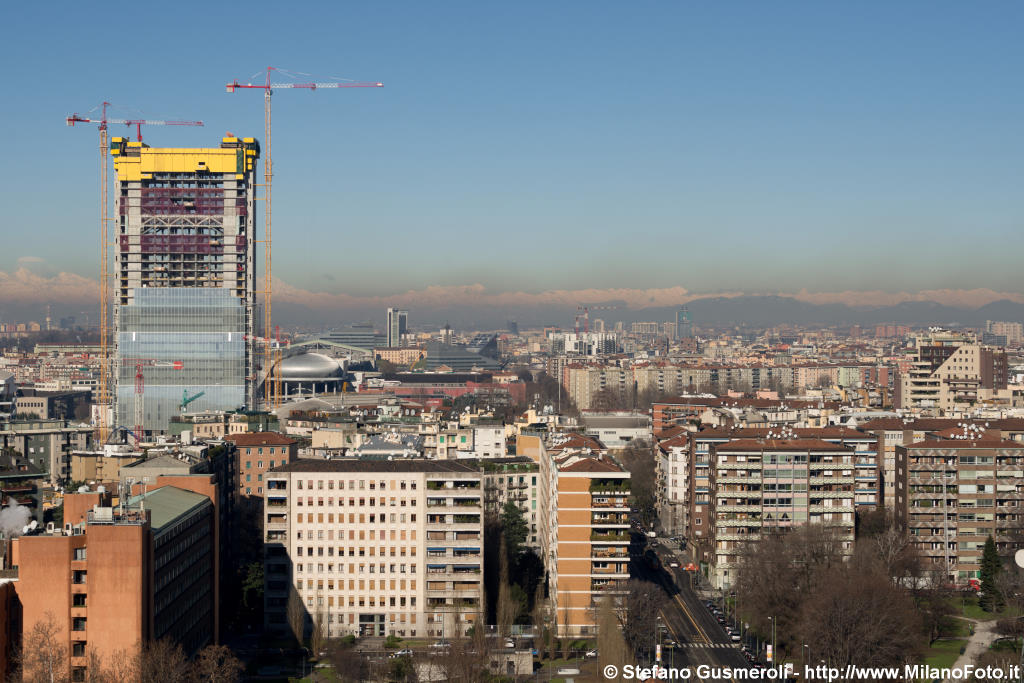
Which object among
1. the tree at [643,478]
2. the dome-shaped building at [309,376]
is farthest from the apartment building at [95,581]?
the dome-shaped building at [309,376]

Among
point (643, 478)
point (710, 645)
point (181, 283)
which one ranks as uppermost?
point (181, 283)

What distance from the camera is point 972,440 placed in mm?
43812

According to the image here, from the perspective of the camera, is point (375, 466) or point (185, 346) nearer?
point (375, 466)

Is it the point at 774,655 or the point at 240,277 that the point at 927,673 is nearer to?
the point at 774,655

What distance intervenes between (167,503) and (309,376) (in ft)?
273

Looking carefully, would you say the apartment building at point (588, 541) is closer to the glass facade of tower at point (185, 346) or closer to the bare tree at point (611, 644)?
the bare tree at point (611, 644)

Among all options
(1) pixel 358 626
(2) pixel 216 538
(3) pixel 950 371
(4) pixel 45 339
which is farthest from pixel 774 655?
(4) pixel 45 339

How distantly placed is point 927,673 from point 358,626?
14405 millimetres

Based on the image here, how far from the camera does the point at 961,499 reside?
42719mm

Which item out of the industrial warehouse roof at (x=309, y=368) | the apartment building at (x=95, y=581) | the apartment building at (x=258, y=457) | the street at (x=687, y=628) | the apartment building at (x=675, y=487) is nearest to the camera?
the apartment building at (x=95, y=581)

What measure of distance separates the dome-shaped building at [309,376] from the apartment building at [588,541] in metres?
76.6

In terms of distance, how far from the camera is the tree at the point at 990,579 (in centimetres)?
3794

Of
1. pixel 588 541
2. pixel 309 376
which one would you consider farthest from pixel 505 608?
pixel 309 376

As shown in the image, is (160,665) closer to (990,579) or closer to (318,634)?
(318,634)
